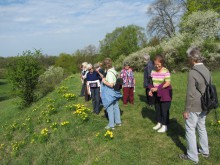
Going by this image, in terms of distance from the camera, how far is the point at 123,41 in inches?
2250

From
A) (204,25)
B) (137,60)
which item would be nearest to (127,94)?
(137,60)

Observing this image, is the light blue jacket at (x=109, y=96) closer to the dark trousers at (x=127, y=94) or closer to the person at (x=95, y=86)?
the person at (x=95, y=86)

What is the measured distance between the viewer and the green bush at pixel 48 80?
17380 mm

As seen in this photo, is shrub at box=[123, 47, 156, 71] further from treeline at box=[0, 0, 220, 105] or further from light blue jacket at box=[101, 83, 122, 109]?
light blue jacket at box=[101, 83, 122, 109]

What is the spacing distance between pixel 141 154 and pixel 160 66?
2136mm

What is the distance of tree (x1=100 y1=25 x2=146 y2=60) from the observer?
185 feet

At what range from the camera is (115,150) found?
5.94 m

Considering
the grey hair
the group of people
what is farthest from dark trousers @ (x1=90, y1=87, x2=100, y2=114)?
the grey hair

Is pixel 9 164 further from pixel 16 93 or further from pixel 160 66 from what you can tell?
pixel 16 93

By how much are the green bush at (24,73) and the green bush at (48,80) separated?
1.52 m

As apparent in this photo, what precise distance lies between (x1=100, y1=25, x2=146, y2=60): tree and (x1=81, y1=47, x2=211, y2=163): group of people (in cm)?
4703

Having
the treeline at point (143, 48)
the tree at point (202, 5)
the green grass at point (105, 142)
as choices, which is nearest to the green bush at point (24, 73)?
the treeline at point (143, 48)

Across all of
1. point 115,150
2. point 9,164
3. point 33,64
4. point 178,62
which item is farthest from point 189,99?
point 178,62

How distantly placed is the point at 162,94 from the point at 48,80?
16.8 metres
